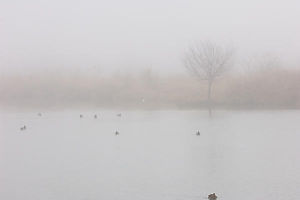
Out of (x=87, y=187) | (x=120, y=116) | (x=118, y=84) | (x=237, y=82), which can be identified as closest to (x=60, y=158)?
(x=87, y=187)

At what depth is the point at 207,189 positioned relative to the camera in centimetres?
2772

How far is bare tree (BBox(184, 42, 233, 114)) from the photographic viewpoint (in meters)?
98.1

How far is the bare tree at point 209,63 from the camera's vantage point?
98125mm

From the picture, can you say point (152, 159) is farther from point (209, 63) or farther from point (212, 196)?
point (209, 63)

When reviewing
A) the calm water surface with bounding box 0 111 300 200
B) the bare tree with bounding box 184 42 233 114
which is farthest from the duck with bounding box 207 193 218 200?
the bare tree with bounding box 184 42 233 114

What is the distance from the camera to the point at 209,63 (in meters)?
101

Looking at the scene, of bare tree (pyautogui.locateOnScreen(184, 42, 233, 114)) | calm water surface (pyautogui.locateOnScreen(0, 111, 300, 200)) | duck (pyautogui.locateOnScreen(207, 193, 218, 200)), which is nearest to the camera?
duck (pyautogui.locateOnScreen(207, 193, 218, 200))

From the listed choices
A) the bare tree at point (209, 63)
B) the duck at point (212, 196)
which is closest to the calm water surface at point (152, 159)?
the duck at point (212, 196)

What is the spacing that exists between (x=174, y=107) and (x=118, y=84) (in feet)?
66.8

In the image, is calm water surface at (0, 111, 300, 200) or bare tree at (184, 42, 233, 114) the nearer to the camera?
calm water surface at (0, 111, 300, 200)

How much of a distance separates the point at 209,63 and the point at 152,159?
64.8 metres

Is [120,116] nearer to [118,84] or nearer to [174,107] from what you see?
[174,107]

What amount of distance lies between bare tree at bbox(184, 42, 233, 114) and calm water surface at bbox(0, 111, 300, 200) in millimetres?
30608

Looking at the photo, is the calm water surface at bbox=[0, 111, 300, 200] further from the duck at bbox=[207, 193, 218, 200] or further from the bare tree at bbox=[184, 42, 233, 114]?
the bare tree at bbox=[184, 42, 233, 114]
